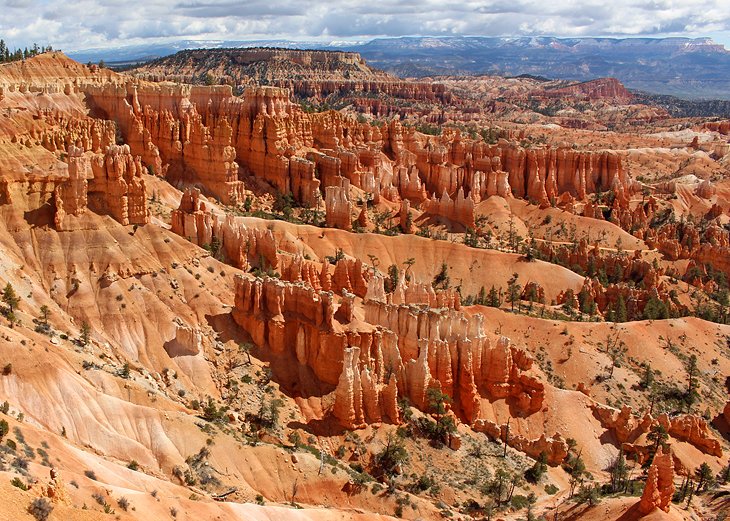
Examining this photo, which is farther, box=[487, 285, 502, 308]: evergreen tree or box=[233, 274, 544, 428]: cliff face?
box=[487, 285, 502, 308]: evergreen tree

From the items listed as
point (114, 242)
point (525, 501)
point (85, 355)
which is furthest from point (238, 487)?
point (114, 242)

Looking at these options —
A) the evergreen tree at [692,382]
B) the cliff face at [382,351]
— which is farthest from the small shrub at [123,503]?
the evergreen tree at [692,382]

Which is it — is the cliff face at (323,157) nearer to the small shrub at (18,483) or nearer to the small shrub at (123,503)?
the small shrub at (123,503)

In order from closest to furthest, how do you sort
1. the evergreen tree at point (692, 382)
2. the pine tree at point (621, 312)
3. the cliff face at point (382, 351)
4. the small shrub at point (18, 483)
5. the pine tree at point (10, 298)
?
the small shrub at point (18, 483) < the pine tree at point (10, 298) < the cliff face at point (382, 351) < the evergreen tree at point (692, 382) < the pine tree at point (621, 312)

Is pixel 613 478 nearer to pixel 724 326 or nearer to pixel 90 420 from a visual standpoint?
pixel 90 420

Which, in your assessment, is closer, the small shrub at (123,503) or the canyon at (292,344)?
the small shrub at (123,503)

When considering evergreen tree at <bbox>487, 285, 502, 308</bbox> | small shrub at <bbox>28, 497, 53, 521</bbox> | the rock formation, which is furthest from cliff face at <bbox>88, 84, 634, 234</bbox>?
small shrub at <bbox>28, 497, 53, 521</bbox>

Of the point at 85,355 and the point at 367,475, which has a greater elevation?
the point at 85,355

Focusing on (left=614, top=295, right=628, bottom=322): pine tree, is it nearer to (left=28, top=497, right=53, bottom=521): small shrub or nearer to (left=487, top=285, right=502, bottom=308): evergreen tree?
(left=487, top=285, right=502, bottom=308): evergreen tree

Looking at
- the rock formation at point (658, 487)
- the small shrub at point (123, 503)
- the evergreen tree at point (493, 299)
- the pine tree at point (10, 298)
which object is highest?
the pine tree at point (10, 298)
